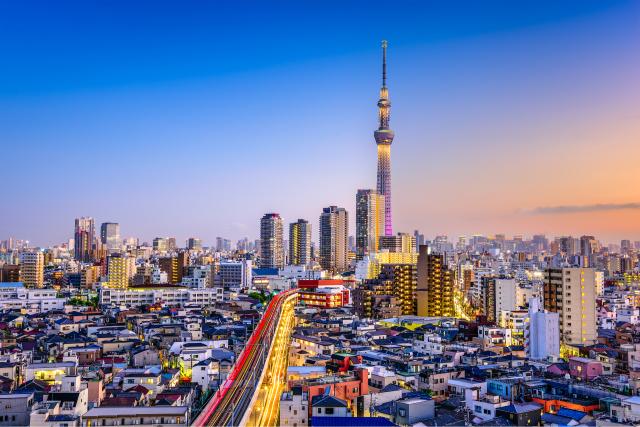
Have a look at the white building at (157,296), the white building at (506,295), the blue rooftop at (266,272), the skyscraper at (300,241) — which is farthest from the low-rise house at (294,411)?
the skyscraper at (300,241)

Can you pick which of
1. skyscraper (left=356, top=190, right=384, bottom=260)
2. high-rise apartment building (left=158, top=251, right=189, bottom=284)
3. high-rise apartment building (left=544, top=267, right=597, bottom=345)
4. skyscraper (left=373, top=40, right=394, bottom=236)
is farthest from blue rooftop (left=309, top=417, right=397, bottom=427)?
skyscraper (left=356, top=190, right=384, bottom=260)

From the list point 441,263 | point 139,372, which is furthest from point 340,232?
point 139,372

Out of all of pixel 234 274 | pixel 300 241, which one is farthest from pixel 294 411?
pixel 300 241

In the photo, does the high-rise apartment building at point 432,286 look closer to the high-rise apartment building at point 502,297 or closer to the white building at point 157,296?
the high-rise apartment building at point 502,297

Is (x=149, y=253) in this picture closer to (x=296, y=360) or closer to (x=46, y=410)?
(x=296, y=360)

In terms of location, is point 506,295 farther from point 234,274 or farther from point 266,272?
point 266,272

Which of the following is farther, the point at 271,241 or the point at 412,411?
the point at 271,241
